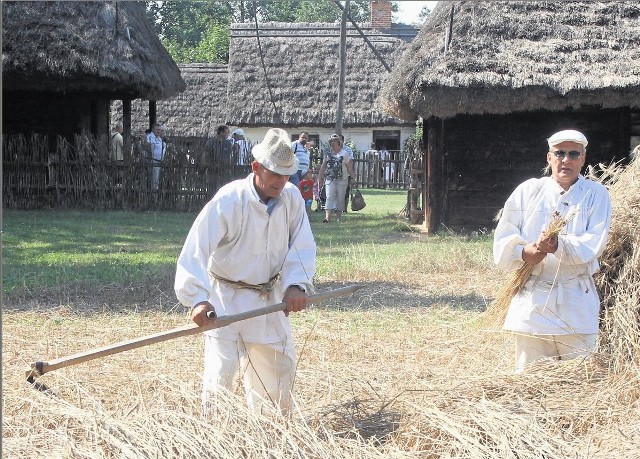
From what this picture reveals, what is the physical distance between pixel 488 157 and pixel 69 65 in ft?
24.3

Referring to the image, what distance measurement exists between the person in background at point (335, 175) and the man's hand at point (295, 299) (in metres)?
11.6

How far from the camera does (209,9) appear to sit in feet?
174

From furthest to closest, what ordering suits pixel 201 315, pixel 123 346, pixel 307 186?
pixel 307 186
pixel 201 315
pixel 123 346

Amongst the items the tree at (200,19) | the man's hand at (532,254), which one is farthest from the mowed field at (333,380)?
the tree at (200,19)

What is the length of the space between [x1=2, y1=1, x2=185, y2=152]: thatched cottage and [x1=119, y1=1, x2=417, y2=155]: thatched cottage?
13.5 metres

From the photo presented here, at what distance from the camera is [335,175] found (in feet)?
52.2

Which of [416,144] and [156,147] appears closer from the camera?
[156,147]

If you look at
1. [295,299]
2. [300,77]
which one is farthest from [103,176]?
[300,77]

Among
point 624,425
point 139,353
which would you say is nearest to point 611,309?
point 624,425

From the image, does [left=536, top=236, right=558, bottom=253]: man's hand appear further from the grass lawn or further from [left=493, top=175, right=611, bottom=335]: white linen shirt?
the grass lawn

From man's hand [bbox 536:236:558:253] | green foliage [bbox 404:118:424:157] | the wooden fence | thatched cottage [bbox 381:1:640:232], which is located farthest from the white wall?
man's hand [bbox 536:236:558:253]

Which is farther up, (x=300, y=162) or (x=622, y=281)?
(x=300, y=162)

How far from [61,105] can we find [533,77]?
29.6 feet

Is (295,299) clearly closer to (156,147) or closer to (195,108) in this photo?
(156,147)
